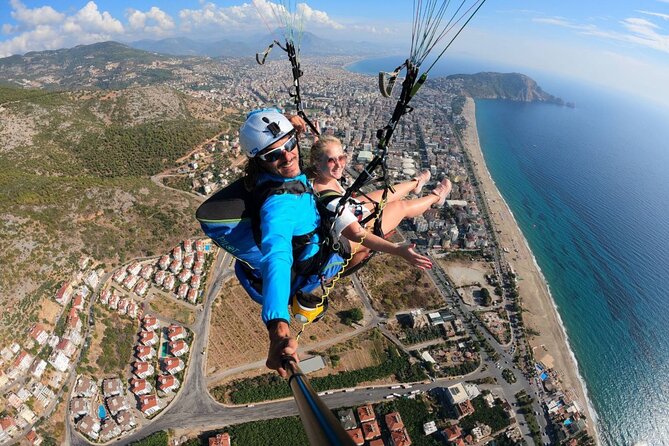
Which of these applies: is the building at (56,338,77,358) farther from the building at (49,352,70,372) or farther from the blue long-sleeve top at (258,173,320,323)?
the blue long-sleeve top at (258,173,320,323)

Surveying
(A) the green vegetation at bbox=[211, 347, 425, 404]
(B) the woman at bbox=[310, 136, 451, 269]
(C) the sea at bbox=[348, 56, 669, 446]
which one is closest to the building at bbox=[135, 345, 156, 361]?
(A) the green vegetation at bbox=[211, 347, 425, 404]

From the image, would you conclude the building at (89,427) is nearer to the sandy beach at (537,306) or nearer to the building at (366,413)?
the building at (366,413)

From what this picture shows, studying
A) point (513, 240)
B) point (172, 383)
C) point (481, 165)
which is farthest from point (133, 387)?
point (481, 165)

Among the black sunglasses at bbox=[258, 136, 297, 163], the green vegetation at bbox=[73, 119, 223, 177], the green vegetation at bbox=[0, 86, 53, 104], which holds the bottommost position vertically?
the green vegetation at bbox=[73, 119, 223, 177]

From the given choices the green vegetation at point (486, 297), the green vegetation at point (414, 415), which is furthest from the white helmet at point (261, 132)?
the green vegetation at point (486, 297)

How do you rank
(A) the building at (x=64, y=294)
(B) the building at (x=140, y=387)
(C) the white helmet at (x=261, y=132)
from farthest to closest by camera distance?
(A) the building at (x=64, y=294), (B) the building at (x=140, y=387), (C) the white helmet at (x=261, y=132)
